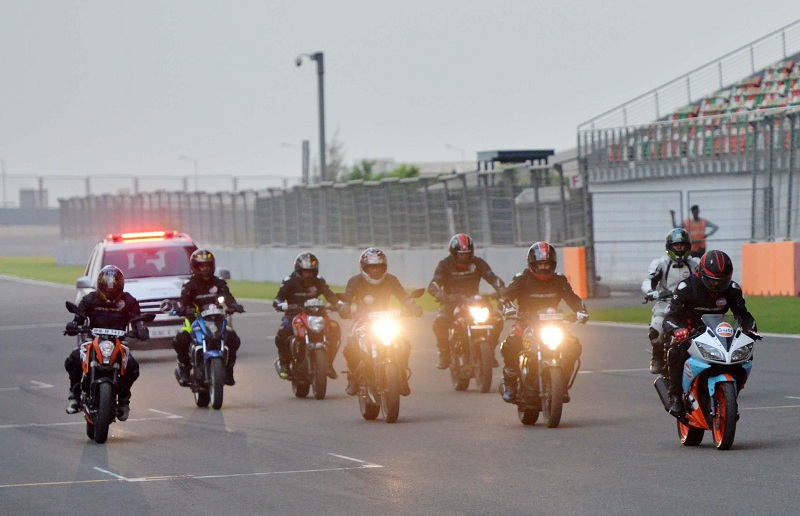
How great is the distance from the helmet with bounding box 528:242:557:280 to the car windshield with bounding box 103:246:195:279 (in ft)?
34.7

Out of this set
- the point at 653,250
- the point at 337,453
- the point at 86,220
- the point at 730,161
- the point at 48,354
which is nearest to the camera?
the point at 337,453

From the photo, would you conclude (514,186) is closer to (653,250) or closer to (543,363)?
(653,250)

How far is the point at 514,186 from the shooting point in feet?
120

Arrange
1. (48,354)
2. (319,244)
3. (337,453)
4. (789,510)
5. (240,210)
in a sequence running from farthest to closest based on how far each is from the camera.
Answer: (240,210)
(319,244)
(48,354)
(337,453)
(789,510)

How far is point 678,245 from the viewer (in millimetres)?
15484

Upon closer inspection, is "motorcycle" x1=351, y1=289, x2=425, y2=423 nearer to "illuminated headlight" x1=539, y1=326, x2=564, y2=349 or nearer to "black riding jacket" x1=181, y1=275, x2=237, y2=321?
"illuminated headlight" x1=539, y1=326, x2=564, y2=349

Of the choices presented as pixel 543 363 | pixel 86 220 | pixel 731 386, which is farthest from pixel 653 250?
pixel 86 220

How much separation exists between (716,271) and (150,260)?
13770 mm

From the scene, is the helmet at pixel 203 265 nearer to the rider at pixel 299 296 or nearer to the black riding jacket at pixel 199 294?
the black riding jacket at pixel 199 294

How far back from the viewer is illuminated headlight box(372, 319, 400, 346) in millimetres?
14836

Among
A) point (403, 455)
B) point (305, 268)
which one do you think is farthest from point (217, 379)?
point (403, 455)

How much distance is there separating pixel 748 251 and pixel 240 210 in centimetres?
2596

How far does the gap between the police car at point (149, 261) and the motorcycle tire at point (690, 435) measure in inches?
471

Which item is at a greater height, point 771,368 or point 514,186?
point 514,186
